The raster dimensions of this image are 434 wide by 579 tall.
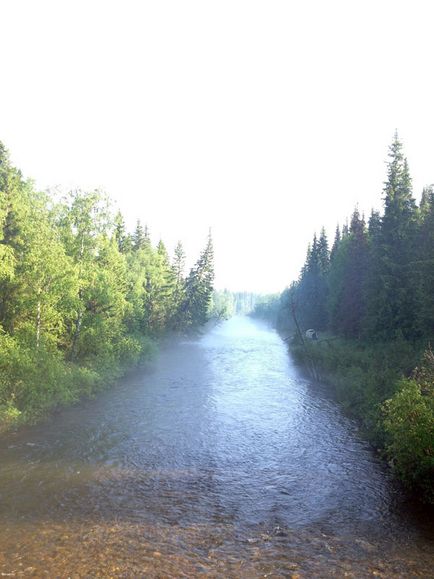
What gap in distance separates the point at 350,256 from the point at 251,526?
41.5m

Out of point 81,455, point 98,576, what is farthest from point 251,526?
point 81,455

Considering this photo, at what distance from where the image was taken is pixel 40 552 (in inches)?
364

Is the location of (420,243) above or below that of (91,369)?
above

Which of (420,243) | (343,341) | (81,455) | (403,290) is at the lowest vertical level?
(81,455)

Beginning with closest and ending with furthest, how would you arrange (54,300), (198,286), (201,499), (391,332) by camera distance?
(201,499) < (54,300) < (391,332) < (198,286)

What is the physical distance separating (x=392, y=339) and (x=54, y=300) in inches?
1002

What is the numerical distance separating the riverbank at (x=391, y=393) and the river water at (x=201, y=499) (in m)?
0.96

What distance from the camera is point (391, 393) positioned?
784 inches

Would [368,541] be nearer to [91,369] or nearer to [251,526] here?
[251,526]

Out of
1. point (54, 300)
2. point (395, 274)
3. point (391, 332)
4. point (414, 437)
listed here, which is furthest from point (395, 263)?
point (54, 300)

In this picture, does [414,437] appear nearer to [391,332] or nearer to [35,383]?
[35,383]

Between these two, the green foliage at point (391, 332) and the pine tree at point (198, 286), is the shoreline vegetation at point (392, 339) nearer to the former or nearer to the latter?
the green foliage at point (391, 332)

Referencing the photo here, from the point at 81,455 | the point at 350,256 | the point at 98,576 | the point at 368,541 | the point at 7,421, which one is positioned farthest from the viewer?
the point at 350,256

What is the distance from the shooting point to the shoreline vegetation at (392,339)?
1260 centimetres
